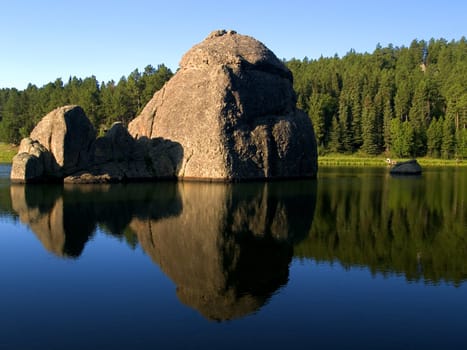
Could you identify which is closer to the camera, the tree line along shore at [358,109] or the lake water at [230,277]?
the lake water at [230,277]

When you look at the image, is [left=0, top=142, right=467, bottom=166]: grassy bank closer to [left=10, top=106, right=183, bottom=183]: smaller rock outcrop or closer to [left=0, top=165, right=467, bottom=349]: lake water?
[left=10, top=106, right=183, bottom=183]: smaller rock outcrop

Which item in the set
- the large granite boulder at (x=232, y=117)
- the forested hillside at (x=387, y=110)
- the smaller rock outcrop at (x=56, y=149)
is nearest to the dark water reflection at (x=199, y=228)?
the smaller rock outcrop at (x=56, y=149)

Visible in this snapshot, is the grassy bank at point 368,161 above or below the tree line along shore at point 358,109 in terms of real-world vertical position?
below

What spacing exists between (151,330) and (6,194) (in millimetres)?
30400

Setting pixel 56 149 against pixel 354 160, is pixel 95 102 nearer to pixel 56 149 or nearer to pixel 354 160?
pixel 354 160

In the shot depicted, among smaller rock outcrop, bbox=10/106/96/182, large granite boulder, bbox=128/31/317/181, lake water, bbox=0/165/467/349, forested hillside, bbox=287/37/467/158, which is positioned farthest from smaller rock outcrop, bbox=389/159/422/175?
smaller rock outcrop, bbox=10/106/96/182

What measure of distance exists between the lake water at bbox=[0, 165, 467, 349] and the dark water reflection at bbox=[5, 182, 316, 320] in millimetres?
87

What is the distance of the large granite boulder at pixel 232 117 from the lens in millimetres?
51500

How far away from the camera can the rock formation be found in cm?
4853

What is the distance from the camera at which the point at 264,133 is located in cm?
5322

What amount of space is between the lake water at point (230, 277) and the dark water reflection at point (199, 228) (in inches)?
3.4

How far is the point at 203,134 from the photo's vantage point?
5181 centimetres

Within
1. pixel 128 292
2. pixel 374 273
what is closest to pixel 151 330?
pixel 128 292

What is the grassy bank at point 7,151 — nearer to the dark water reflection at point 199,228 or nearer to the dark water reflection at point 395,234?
the dark water reflection at point 199,228
